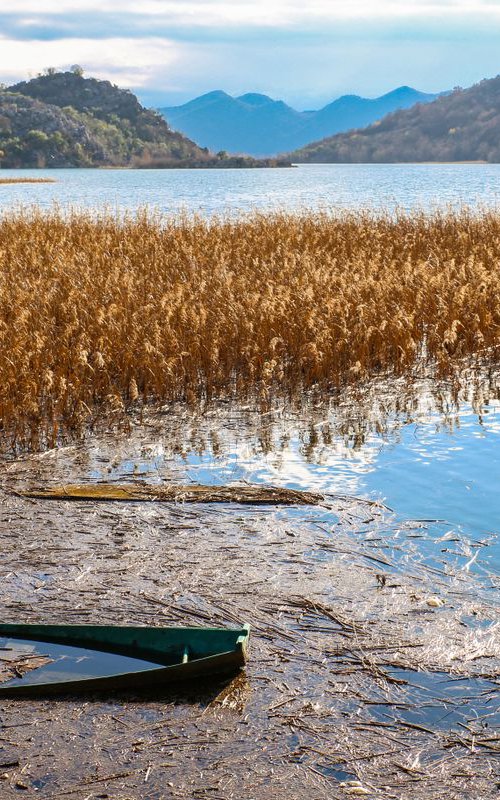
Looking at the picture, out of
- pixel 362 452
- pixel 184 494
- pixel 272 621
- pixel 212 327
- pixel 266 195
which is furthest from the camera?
pixel 266 195

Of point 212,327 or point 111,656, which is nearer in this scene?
point 111,656

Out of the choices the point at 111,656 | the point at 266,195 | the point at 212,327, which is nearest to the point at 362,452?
the point at 212,327

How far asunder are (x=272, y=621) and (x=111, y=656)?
0.81 metres

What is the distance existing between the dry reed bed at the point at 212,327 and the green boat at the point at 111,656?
3.62 meters

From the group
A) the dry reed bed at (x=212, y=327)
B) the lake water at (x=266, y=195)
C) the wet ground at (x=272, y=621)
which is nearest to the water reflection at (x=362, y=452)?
the wet ground at (x=272, y=621)

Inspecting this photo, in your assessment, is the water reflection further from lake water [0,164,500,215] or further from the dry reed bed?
lake water [0,164,500,215]

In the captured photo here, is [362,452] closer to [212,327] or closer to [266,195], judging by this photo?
[212,327]

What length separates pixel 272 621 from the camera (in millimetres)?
4516

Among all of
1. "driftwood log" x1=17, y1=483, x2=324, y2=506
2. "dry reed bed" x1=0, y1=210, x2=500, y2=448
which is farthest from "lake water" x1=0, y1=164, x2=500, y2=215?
"driftwood log" x1=17, y1=483, x2=324, y2=506

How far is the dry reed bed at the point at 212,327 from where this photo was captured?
8812 mm

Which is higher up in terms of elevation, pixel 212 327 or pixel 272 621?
pixel 212 327

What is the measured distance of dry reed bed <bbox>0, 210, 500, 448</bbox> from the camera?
8.81 meters

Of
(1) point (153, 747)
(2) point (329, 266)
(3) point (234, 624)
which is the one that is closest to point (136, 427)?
(3) point (234, 624)

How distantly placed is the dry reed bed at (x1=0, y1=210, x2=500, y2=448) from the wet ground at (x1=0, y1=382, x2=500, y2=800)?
1480 mm
